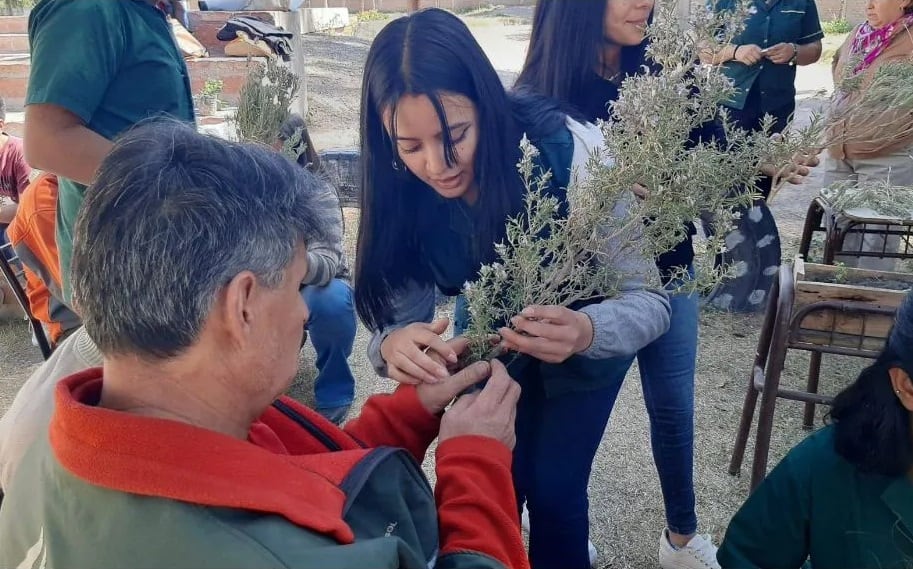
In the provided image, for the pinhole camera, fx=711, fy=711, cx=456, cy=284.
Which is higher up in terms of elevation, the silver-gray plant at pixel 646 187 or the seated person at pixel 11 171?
the silver-gray plant at pixel 646 187

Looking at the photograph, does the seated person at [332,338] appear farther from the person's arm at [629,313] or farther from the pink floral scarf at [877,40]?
the pink floral scarf at [877,40]

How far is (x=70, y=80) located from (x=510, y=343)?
155 cm

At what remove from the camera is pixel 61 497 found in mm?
958

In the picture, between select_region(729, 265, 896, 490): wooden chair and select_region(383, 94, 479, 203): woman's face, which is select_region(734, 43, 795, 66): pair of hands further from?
select_region(383, 94, 479, 203): woman's face

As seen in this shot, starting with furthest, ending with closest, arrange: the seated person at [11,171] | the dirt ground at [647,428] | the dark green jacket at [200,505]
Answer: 1. the seated person at [11,171]
2. the dirt ground at [647,428]
3. the dark green jacket at [200,505]

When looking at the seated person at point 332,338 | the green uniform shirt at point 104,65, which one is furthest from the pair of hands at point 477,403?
the seated person at point 332,338

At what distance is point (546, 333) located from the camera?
1483 millimetres

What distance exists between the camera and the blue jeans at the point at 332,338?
3.84 m

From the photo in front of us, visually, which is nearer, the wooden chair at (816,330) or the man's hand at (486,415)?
the man's hand at (486,415)

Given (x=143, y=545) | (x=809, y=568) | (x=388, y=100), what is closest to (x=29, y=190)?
(x=388, y=100)

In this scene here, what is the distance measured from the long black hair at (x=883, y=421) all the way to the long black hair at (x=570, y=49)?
1048 mm

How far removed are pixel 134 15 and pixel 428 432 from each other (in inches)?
64.1

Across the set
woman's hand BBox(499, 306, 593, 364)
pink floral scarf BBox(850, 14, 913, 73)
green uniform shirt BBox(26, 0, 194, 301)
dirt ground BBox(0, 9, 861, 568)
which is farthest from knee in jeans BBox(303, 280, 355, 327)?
pink floral scarf BBox(850, 14, 913, 73)

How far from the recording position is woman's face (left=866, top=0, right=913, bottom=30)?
3746mm
